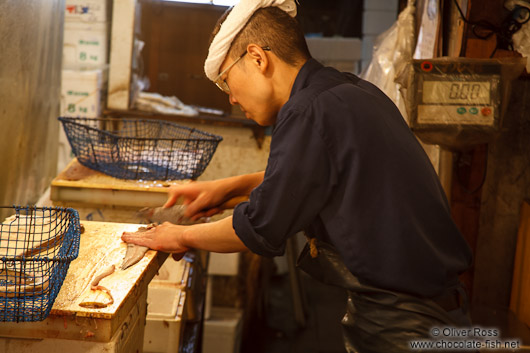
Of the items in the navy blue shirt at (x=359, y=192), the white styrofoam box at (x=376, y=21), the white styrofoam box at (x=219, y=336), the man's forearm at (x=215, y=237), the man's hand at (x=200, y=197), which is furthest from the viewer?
the white styrofoam box at (x=376, y=21)

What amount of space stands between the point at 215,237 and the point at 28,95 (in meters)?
2.23

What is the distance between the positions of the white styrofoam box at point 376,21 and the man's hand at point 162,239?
176 inches

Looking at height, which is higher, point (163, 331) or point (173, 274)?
point (173, 274)

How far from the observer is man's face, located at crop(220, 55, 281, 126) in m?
1.78

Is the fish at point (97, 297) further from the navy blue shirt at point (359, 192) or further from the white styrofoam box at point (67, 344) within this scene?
the navy blue shirt at point (359, 192)

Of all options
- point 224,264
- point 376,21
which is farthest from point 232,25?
point 376,21

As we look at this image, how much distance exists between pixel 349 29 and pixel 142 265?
6155mm

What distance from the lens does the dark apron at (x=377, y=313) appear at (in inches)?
64.2

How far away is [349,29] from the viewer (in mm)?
7480

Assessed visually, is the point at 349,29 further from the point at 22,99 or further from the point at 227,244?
the point at 227,244

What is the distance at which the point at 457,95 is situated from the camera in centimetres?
264

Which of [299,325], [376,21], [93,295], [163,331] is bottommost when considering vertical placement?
[299,325]

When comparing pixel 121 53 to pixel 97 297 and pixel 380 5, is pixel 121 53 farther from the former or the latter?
pixel 97 297

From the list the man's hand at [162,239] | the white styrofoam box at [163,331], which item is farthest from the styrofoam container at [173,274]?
→ the man's hand at [162,239]
